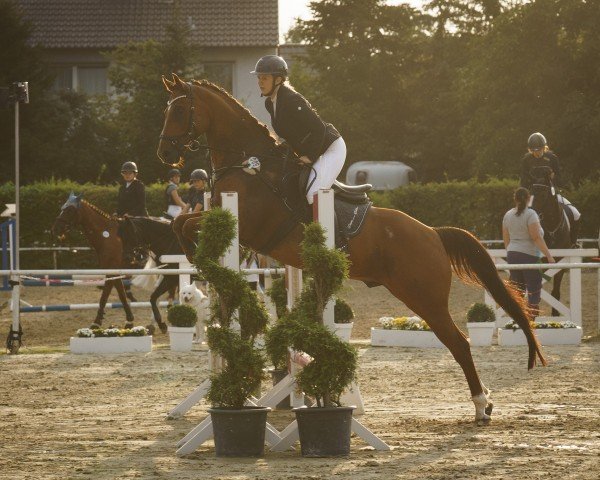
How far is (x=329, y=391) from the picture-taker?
7270 mm

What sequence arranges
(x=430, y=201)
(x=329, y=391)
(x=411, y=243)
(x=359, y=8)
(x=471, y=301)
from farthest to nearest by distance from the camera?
(x=359, y=8)
(x=430, y=201)
(x=471, y=301)
(x=411, y=243)
(x=329, y=391)

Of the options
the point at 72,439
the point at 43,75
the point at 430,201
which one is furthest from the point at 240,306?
the point at 43,75

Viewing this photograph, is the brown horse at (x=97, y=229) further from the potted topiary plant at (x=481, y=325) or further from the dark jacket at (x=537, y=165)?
the dark jacket at (x=537, y=165)

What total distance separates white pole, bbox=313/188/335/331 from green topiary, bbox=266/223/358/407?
0.25 ft

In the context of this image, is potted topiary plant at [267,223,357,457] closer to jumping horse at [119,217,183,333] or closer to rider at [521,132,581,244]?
jumping horse at [119,217,183,333]

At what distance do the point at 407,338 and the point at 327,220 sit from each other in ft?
25.0

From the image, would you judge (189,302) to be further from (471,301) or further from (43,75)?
(43,75)

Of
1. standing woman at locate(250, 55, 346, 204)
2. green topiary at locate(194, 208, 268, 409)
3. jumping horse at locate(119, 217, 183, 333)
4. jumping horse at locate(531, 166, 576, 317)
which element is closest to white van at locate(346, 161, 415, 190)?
jumping horse at locate(531, 166, 576, 317)

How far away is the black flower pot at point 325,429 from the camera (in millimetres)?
7293

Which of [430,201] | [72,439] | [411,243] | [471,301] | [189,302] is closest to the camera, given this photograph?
[72,439]

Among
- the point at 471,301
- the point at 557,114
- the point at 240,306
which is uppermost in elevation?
the point at 557,114

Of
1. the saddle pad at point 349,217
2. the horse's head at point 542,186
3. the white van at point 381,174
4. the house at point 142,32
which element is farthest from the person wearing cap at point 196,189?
the house at point 142,32

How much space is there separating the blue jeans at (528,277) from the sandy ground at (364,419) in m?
0.86

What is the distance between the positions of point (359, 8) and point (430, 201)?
2238 cm
